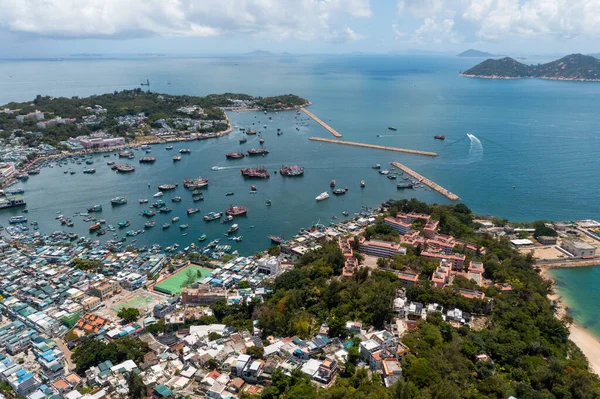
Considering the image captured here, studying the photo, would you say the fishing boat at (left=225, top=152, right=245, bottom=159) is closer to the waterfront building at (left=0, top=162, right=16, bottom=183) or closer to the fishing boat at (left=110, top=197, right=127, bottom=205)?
the fishing boat at (left=110, top=197, right=127, bottom=205)

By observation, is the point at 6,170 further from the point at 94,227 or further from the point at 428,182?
the point at 428,182

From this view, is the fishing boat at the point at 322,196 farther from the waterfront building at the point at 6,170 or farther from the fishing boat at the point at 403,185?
the waterfront building at the point at 6,170

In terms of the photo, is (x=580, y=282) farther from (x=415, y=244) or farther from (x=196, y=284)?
(x=196, y=284)

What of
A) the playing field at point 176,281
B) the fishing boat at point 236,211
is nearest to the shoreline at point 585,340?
the playing field at point 176,281

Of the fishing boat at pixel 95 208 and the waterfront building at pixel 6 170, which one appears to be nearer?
the fishing boat at pixel 95 208

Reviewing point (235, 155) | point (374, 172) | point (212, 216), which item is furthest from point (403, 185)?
point (235, 155)

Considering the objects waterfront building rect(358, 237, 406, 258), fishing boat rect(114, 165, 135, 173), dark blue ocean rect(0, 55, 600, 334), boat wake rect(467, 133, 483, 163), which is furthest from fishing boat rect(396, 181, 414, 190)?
fishing boat rect(114, 165, 135, 173)

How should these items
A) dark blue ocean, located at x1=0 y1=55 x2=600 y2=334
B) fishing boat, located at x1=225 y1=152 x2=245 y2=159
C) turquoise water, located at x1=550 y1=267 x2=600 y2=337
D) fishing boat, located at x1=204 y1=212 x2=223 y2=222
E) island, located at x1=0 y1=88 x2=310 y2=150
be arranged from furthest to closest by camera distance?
1. island, located at x1=0 y1=88 x2=310 y2=150
2. fishing boat, located at x1=225 y1=152 x2=245 y2=159
3. dark blue ocean, located at x1=0 y1=55 x2=600 y2=334
4. fishing boat, located at x1=204 y1=212 x2=223 y2=222
5. turquoise water, located at x1=550 y1=267 x2=600 y2=337
